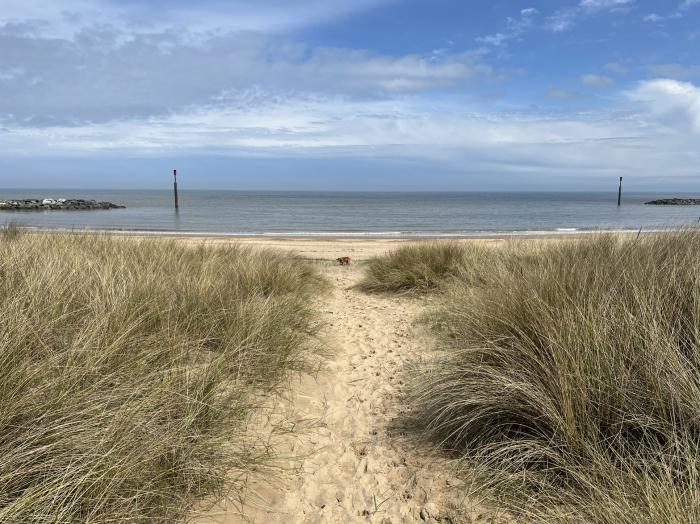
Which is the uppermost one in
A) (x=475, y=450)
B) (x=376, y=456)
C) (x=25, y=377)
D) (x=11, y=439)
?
(x=25, y=377)

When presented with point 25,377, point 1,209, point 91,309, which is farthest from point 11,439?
point 1,209

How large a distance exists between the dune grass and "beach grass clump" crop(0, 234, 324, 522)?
1494 mm

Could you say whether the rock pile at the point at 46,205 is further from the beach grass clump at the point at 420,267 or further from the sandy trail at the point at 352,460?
the sandy trail at the point at 352,460

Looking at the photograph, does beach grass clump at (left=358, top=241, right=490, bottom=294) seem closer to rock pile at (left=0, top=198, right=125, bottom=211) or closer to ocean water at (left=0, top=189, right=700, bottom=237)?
ocean water at (left=0, top=189, right=700, bottom=237)

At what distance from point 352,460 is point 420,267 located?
5536 millimetres

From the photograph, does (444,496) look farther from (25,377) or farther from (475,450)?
(25,377)

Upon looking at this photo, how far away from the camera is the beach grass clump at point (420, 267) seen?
8094 mm

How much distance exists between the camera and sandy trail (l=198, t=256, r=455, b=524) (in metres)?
2.57

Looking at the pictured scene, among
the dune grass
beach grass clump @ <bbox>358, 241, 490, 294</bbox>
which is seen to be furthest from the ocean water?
the dune grass

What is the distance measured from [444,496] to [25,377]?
2443 mm

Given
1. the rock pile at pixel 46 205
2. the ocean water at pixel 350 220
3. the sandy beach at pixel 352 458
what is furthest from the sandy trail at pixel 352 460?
the rock pile at pixel 46 205

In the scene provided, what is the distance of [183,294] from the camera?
4.64m

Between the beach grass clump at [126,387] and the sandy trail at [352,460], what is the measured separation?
27cm

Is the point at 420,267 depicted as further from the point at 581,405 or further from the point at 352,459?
the point at 581,405
